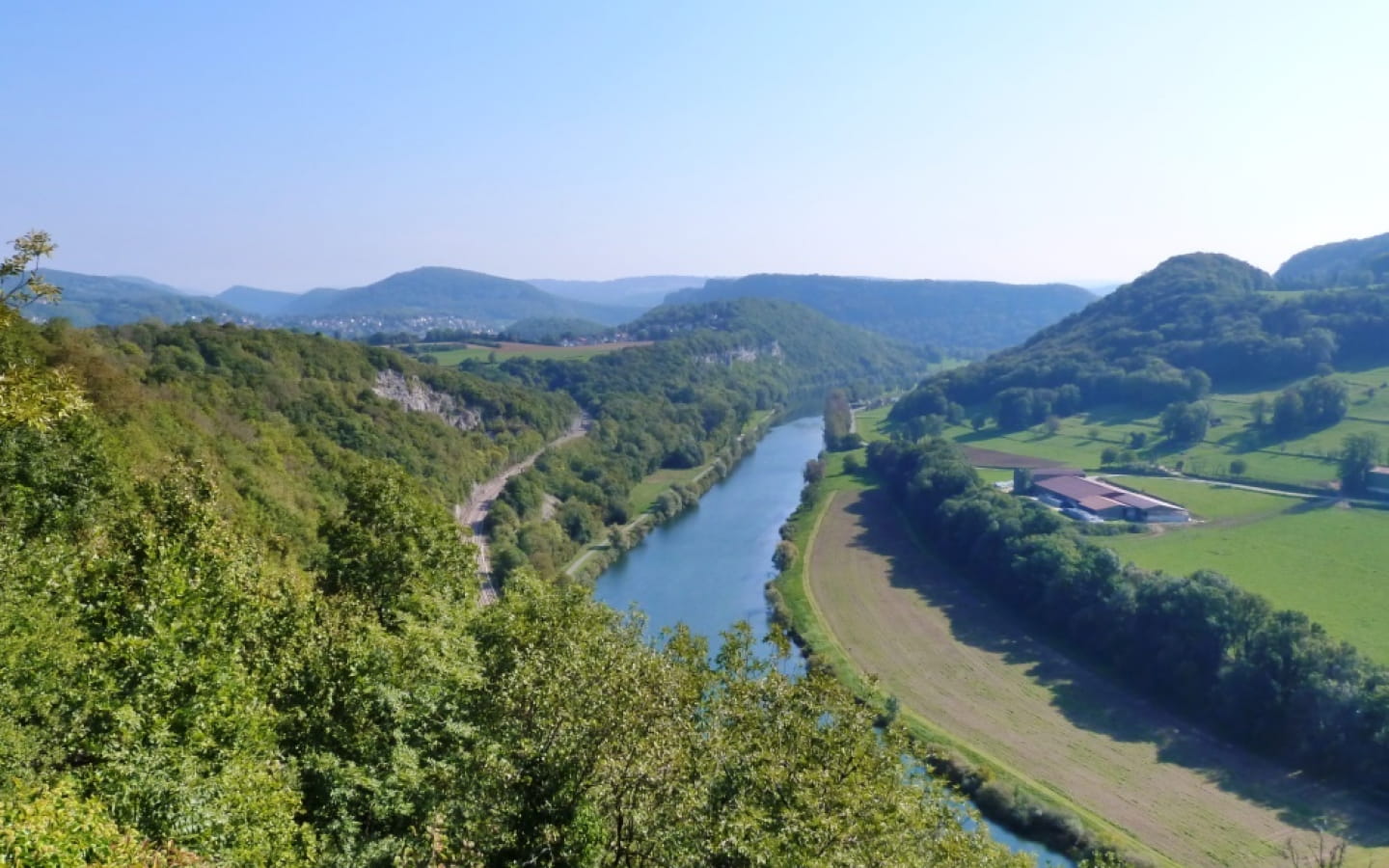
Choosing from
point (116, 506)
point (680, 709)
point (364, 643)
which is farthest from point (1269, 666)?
point (116, 506)

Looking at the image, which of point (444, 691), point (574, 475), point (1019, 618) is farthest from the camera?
point (574, 475)

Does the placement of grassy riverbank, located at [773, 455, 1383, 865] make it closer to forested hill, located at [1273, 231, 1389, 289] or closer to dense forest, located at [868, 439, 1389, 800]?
dense forest, located at [868, 439, 1389, 800]

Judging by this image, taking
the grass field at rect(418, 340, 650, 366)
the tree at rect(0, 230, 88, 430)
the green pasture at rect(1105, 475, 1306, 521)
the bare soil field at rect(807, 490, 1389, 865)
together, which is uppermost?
the tree at rect(0, 230, 88, 430)

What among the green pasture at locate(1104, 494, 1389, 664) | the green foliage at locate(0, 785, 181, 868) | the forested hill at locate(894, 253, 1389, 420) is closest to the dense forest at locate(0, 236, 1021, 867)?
the green foliage at locate(0, 785, 181, 868)

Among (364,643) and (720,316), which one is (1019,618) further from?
(720,316)

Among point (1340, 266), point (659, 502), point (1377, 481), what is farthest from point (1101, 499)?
point (1340, 266)
